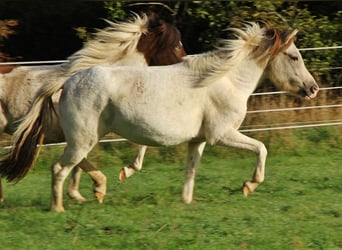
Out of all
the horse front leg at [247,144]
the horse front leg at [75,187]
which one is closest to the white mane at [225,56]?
the horse front leg at [247,144]

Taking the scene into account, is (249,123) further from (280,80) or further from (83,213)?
(83,213)

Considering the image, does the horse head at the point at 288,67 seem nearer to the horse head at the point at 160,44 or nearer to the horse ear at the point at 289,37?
the horse ear at the point at 289,37

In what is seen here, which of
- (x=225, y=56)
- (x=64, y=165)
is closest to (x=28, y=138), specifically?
(x=64, y=165)

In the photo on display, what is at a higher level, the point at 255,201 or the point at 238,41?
the point at 238,41

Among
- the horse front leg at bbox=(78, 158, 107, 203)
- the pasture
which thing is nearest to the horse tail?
the pasture

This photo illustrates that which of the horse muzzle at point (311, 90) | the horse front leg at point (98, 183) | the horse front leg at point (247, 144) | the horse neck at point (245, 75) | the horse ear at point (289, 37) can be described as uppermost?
the horse ear at point (289, 37)

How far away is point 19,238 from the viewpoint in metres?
7.09

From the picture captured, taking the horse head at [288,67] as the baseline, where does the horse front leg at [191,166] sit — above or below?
below

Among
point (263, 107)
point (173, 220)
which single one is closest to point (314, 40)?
point (263, 107)

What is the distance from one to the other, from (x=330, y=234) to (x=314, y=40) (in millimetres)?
7516

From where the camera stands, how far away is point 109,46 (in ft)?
29.8

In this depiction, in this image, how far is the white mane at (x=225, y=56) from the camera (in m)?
8.12

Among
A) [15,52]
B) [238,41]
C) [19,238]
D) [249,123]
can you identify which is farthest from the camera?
[15,52]

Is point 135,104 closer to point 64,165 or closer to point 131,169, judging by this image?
point 64,165
